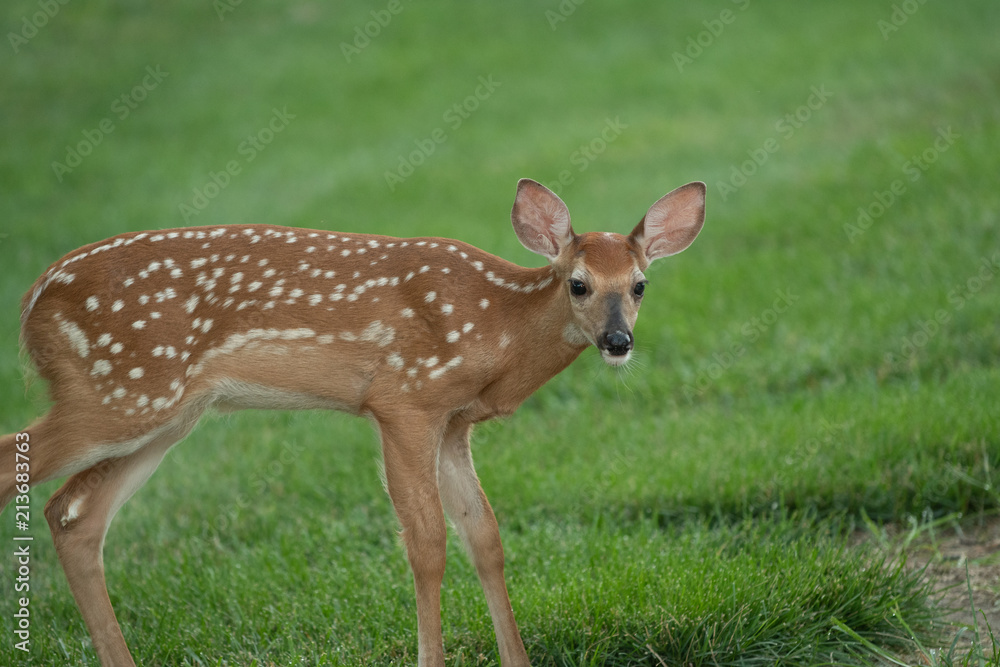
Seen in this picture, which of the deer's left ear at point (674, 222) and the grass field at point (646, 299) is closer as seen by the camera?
the deer's left ear at point (674, 222)

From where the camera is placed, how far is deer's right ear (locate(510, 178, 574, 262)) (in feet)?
14.6

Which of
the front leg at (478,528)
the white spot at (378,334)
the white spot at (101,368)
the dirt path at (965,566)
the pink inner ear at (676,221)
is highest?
the pink inner ear at (676,221)

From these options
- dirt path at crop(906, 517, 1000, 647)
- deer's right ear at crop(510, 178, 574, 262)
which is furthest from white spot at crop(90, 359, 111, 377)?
dirt path at crop(906, 517, 1000, 647)

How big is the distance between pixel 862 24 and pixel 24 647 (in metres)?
15.6

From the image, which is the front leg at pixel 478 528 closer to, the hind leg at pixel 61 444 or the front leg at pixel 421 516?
the front leg at pixel 421 516

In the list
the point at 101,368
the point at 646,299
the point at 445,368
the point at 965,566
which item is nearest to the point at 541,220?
the point at 445,368

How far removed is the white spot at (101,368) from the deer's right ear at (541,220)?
1.69m

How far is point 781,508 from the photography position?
5.84 metres

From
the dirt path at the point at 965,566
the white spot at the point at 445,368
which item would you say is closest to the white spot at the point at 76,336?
the white spot at the point at 445,368

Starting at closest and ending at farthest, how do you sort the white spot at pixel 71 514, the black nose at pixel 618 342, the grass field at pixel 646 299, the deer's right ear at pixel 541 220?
the black nose at pixel 618 342
the deer's right ear at pixel 541 220
the white spot at pixel 71 514
the grass field at pixel 646 299

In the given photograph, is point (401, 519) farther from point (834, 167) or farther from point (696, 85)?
point (696, 85)

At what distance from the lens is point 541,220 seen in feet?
14.7

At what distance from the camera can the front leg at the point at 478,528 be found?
438 cm

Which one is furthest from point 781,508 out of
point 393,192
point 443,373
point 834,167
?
point 393,192
